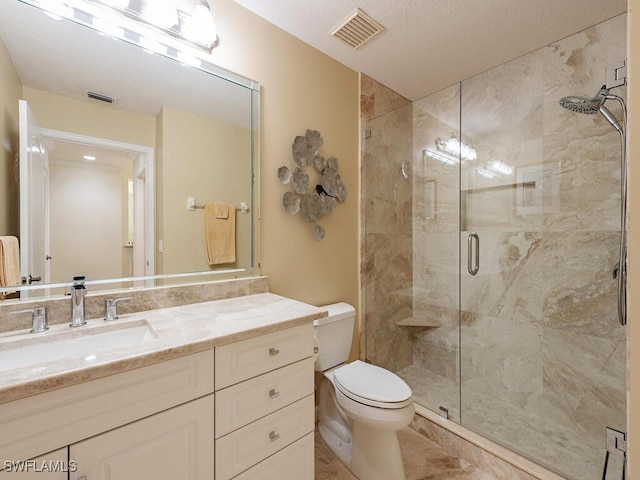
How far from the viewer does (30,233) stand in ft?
3.36

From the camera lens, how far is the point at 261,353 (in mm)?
1006

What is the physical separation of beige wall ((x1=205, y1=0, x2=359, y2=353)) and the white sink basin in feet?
2.32

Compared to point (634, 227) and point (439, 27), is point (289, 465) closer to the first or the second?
point (634, 227)

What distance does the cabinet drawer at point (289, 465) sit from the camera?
3.30ft

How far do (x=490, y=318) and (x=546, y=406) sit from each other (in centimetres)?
60

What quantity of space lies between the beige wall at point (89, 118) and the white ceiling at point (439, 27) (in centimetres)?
88

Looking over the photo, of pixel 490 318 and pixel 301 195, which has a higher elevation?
pixel 301 195

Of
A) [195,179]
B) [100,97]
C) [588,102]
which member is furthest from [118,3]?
[588,102]

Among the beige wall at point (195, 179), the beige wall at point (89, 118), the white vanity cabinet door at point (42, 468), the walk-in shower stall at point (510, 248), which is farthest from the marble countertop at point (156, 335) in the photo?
the walk-in shower stall at point (510, 248)

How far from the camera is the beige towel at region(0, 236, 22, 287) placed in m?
0.97

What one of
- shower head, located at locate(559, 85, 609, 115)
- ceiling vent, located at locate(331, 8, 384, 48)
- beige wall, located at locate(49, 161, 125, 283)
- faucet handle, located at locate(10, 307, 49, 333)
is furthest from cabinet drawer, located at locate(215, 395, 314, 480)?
shower head, located at locate(559, 85, 609, 115)

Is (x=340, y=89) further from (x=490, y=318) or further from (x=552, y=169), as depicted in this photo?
(x=490, y=318)

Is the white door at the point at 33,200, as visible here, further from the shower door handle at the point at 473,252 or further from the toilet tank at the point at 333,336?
the shower door handle at the point at 473,252

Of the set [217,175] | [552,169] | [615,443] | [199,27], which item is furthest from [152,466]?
[552,169]
